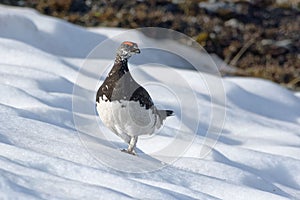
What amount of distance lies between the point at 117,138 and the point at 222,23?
9.30m

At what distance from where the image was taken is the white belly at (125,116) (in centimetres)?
434

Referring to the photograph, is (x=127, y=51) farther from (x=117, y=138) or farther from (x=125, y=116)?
(x=117, y=138)

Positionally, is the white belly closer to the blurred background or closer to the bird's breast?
the bird's breast

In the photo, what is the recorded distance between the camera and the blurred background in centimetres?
1325

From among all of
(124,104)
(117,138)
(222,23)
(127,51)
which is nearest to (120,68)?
(127,51)

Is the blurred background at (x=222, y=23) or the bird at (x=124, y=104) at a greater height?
the bird at (x=124, y=104)

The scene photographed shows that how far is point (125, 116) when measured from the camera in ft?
14.4

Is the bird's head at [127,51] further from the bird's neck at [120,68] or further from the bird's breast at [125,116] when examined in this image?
the bird's breast at [125,116]

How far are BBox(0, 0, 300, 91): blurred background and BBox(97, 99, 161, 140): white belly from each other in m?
7.78

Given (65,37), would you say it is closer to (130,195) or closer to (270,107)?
(270,107)

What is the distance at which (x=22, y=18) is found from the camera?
9.88m

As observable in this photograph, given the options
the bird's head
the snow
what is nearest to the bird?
the bird's head

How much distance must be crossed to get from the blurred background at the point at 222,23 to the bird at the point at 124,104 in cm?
775

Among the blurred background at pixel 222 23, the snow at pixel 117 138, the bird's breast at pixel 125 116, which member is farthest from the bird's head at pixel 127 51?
the blurred background at pixel 222 23
